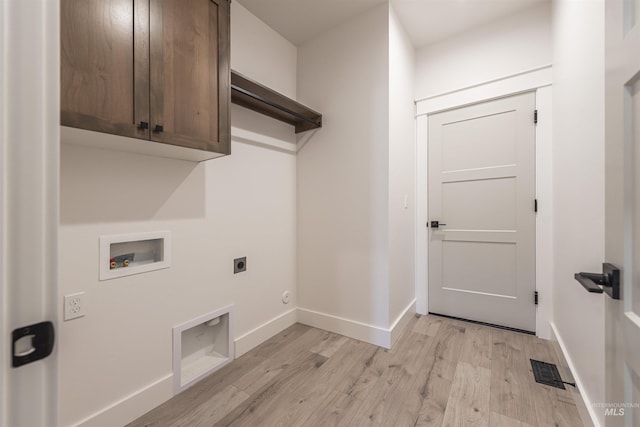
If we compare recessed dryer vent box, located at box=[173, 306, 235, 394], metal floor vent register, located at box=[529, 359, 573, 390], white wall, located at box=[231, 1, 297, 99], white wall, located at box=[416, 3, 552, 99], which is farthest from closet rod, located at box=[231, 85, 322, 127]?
metal floor vent register, located at box=[529, 359, 573, 390]

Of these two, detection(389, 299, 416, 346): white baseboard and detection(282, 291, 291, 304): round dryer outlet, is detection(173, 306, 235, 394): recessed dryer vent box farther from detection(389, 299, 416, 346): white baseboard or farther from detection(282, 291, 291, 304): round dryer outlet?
detection(389, 299, 416, 346): white baseboard

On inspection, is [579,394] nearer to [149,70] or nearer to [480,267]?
[480,267]

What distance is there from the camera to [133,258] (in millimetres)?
1497

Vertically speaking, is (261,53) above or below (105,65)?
above

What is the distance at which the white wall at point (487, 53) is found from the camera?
2223 millimetres

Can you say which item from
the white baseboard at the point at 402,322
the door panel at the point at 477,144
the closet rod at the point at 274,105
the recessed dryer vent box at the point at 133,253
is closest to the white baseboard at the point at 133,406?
A: the recessed dryer vent box at the point at 133,253

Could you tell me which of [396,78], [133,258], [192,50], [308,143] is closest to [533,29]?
[396,78]

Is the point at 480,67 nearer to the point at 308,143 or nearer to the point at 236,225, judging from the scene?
the point at 308,143

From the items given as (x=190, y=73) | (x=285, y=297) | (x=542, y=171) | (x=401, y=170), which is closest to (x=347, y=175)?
(x=401, y=170)

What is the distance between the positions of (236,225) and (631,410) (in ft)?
6.55

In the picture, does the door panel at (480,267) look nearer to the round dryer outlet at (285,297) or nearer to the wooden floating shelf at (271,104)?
→ the round dryer outlet at (285,297)

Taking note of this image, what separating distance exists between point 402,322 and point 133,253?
7.00ft

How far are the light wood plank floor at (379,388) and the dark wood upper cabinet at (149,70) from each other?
57.3 inches

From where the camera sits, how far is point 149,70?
1.21 m
